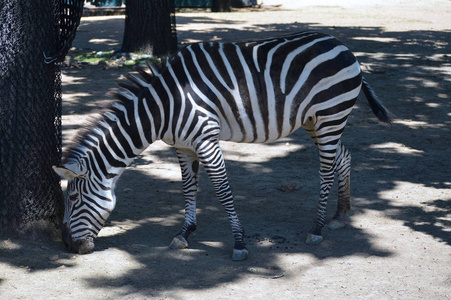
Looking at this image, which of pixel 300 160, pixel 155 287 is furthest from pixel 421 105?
pixel 155 287

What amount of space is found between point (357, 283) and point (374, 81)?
7491 millimetres

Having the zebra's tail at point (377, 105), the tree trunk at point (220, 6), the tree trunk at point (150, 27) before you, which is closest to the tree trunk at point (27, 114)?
the zebra's tail at point (377, 105)

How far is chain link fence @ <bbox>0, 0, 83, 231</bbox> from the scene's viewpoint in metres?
5.11

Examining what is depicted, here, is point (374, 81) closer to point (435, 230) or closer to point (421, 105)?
point (421, 105)

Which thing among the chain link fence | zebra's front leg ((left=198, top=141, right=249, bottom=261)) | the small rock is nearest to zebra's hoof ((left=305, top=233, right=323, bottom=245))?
zebra's front leg ((left=198, top=141, right=249, bottom=261))

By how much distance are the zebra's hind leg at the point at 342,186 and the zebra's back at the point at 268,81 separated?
2.05 feet

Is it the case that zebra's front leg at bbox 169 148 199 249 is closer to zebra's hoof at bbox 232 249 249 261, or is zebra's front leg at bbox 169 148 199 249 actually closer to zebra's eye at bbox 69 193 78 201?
zebra's hoof at bbox 232 249 249 261

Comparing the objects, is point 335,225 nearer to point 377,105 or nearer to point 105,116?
point 377,105

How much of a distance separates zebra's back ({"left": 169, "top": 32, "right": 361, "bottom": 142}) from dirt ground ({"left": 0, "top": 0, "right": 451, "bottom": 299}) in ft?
3.38

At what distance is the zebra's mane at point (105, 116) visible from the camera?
518 cm

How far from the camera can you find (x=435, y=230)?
586 centimetres

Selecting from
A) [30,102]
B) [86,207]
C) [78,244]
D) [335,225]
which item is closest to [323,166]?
[335,225]

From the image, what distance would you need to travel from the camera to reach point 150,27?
13.0m

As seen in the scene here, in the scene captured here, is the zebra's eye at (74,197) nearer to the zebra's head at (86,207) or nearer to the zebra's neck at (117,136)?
the zebra's head at (86,207)
